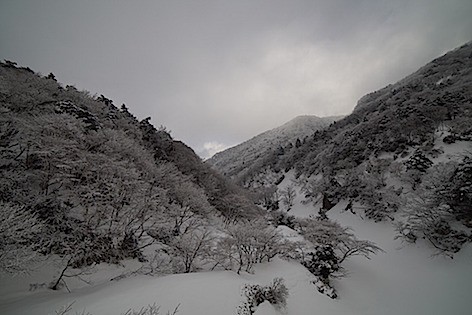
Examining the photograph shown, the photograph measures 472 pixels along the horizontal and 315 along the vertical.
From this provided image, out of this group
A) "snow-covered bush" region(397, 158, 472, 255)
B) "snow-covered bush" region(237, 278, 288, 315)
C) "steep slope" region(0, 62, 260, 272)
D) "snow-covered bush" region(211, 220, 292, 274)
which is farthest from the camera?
"snow-covered bush" region(397, 158, 472, 255)

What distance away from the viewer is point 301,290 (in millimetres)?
12734

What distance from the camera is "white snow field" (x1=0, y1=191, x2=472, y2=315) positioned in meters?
8.05

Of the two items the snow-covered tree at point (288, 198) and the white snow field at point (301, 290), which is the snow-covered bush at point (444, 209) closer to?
the white snow field at point (301, 290)

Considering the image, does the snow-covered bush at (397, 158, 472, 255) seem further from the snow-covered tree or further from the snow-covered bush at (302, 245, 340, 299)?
the snow-covered tree

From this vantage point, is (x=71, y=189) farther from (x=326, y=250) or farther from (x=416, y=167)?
(x=416, y=167)

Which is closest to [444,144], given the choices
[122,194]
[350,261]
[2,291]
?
[350,261]

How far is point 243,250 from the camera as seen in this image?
49.9ft

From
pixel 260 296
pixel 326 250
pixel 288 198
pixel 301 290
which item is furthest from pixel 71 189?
pixel 288 198

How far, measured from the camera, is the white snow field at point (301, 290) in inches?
317

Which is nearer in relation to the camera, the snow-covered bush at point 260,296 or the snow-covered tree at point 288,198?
the snow-covered bush at point 260,296

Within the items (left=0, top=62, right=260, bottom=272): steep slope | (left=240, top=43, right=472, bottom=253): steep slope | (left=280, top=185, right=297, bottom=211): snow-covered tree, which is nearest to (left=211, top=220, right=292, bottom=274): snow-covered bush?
(left=0, top=62, right=260, bottom=272): steep slope

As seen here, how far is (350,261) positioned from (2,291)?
2261cm

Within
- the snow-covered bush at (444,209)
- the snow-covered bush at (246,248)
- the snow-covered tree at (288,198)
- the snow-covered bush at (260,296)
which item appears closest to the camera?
→ the snow-covered bush at (260,296)

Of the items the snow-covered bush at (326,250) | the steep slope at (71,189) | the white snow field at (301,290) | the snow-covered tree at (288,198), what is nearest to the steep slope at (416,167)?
the white snow field at (301,290)
